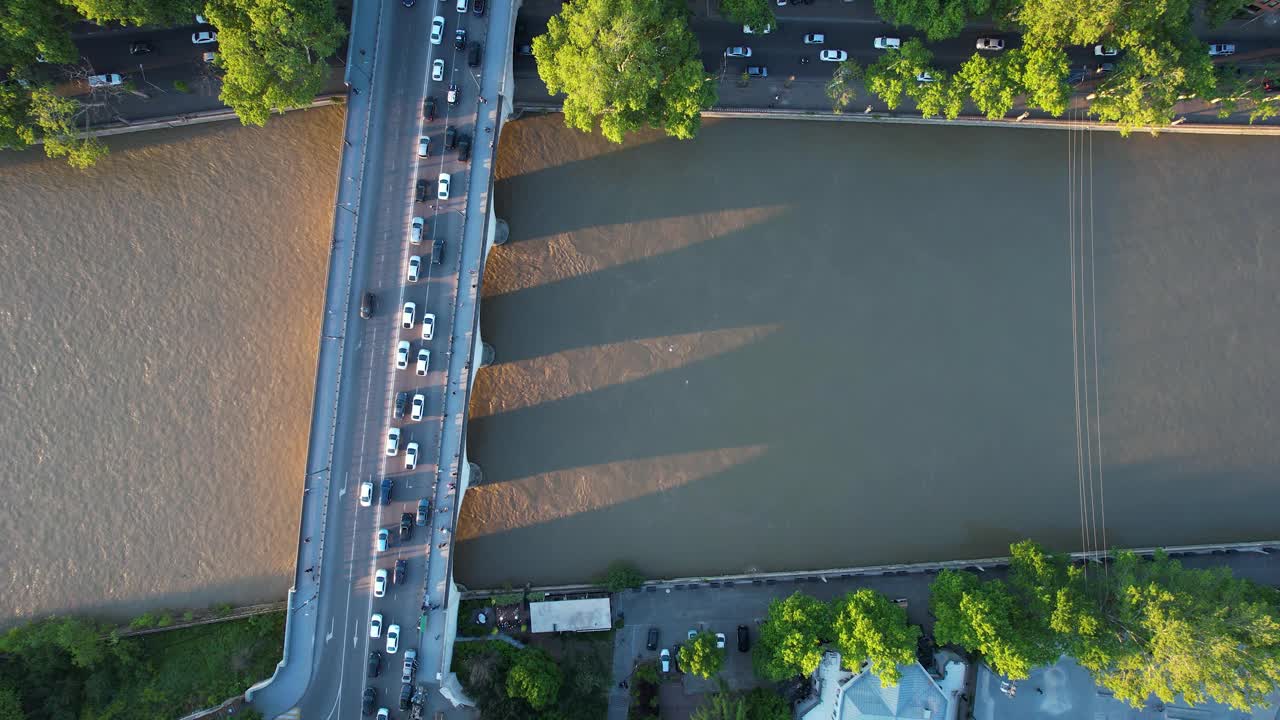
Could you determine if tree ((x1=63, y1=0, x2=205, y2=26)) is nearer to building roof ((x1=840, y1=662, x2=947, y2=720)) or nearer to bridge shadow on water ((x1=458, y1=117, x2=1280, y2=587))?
bridge shadow on water ((x1=458, y1=117, x2=1280, y2=587))

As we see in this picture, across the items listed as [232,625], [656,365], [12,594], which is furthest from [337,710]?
[656,365]

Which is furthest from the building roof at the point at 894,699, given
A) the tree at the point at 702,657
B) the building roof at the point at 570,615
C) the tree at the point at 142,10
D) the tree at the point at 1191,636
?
the tree at the point at 142,10

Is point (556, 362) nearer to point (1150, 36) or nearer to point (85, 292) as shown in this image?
point (85, 292)

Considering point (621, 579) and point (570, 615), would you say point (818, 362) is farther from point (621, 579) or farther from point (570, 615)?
point (570, 615)

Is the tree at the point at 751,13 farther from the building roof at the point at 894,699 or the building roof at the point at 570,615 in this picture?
the building roof at the point at 894,699

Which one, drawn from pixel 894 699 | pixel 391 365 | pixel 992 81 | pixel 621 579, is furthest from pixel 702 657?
pixel 992 81

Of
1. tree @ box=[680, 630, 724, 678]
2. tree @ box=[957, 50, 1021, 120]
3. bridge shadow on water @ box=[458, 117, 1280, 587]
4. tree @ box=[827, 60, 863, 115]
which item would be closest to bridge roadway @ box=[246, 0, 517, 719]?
bridge shadow on water @ box=[458, 117, 1280, 587]
